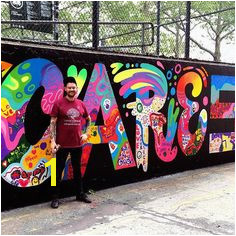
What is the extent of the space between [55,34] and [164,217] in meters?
4.46

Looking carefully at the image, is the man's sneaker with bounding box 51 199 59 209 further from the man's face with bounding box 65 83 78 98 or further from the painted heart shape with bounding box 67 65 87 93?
the painted heart shape with bounding box 67 65 87 93

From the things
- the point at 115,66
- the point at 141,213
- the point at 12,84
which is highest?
the point at 115,66

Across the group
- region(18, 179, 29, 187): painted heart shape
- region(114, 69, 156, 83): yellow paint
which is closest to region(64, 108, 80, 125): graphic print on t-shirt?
region(18, 179, 29, 187): painted heart shape

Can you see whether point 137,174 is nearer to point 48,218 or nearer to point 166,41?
point 48,218

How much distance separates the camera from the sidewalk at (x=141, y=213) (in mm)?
4219

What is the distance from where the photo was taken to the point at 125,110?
20.2 feet

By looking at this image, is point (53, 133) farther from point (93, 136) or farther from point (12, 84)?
point (93, 136)

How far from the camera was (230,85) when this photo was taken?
8227 mm

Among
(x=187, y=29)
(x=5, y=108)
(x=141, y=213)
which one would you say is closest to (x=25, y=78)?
(x=5, y=108)

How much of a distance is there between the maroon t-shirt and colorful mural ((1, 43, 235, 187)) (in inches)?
10.2

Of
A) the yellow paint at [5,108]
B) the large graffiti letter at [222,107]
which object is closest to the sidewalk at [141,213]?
the yellow paint at [5,108]

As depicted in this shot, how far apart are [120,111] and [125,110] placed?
11 cm

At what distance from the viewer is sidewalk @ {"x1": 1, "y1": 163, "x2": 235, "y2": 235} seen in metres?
4.22

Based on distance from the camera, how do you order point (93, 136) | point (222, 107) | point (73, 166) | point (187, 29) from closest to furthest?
point (73, 166) < point (93, 136) < point (187, 29) < point (222, 107)
